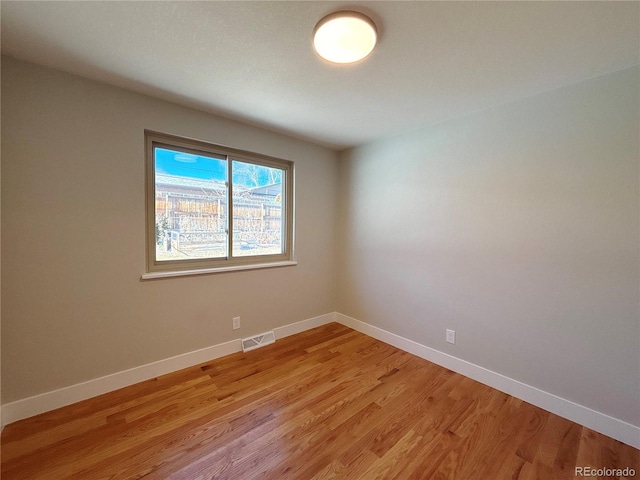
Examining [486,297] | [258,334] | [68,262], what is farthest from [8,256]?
[486,297]

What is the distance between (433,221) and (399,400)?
1.63 meters

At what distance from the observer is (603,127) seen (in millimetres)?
1688

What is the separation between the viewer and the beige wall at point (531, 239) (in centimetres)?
165

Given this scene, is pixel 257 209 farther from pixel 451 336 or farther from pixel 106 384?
pixel 451 336

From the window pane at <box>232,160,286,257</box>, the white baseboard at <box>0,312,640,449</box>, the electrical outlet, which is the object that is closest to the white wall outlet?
the electrical outlet

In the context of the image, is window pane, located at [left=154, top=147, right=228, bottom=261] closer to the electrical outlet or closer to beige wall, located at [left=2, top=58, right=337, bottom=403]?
beige wall, located at [left=2, top=58, right=337, bottom=403]

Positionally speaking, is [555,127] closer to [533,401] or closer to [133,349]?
[533,401]

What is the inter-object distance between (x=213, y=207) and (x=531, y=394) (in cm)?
318

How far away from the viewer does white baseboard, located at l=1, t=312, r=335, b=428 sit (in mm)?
1705

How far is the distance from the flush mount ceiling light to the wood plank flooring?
7.60 feet

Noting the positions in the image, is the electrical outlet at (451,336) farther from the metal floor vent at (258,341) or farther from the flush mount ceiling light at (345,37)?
the flush mount ceiling light at (345,37)

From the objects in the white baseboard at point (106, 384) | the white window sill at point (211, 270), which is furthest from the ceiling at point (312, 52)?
the white baseboard at point (106, 384)

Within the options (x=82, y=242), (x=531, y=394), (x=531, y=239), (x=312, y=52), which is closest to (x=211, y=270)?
(x=82, y=242)

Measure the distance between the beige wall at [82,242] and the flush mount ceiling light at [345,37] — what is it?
1477 millimetres
